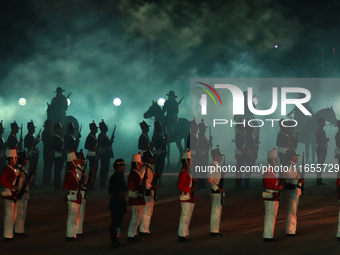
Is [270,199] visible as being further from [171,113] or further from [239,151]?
[171,113]

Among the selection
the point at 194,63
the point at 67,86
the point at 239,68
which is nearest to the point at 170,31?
the point at 194,63

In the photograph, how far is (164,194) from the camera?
17.3 meters

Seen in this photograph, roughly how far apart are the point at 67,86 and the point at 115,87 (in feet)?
7.99

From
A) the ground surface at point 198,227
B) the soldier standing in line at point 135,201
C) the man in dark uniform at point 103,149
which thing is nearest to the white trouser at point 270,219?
the ground surface at point 198,227

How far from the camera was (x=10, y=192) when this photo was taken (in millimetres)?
11242

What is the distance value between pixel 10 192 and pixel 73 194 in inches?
46.2

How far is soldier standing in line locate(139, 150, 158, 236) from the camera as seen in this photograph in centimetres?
1149

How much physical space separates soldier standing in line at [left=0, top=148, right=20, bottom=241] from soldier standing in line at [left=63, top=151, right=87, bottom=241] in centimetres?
97

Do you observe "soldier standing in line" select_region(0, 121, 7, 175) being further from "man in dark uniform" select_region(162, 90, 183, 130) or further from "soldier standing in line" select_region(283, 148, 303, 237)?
"soldier standing in line" select_region(283, 148, 303, 237)

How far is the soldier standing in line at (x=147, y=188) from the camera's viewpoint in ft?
37.7

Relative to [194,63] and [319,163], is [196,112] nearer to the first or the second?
[194,63]

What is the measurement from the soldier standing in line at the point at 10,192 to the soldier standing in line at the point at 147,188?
235 centimetres

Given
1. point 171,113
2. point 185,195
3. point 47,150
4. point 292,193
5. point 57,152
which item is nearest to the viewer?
point 185,195

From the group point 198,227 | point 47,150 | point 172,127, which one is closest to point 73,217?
point 198,227
